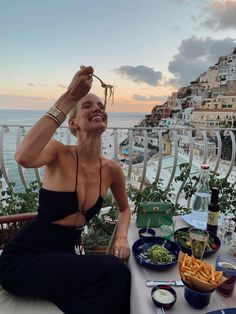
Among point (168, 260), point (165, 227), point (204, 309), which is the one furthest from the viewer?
point (165, 227)

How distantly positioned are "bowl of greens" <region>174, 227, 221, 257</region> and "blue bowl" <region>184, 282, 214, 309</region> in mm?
359

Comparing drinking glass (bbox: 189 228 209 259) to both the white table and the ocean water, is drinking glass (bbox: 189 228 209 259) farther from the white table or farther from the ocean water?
the ocean water

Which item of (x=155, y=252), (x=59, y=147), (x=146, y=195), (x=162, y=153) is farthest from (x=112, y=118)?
(x=155, y=252)

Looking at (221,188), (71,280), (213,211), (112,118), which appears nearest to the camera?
(71,280)

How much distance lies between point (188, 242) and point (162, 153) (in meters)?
1.79

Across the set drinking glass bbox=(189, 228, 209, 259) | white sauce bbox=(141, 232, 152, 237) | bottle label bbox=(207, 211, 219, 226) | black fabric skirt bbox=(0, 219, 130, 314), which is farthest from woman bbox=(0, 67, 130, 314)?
bottle label bbox=(207, 211, 219, 226)

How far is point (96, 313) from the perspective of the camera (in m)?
1.20

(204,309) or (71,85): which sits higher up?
(71,85)

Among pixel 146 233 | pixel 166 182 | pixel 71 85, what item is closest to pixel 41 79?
pixel 166 182

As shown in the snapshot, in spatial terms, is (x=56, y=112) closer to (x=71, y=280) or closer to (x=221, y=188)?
(x=71, y=280)

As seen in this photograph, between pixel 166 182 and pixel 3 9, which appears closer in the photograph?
pixel 166 182

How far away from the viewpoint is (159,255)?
119cm

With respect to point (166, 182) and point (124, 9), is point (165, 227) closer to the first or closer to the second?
point (166, 182)

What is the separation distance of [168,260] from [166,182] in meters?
2.10
